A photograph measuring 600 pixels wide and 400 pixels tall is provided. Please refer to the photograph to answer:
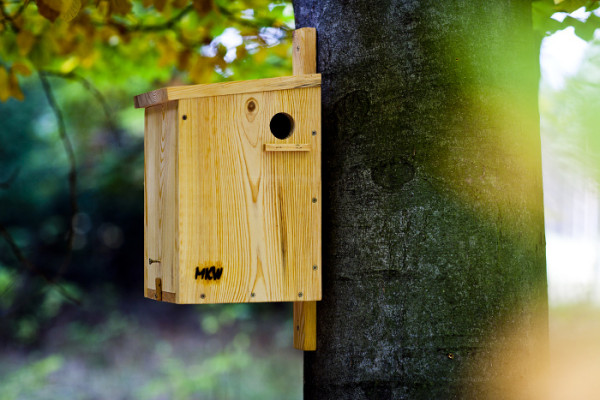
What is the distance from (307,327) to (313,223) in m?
0.28

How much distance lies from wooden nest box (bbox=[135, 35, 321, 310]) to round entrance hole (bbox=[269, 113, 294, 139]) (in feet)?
0.25

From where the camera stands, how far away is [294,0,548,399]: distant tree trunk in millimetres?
1558

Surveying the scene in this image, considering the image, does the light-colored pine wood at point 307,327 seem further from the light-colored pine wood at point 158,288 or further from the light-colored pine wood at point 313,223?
the light-colored pine wood at point 158,288

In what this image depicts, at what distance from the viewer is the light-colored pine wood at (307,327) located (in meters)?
1.75

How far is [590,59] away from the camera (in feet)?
11.3

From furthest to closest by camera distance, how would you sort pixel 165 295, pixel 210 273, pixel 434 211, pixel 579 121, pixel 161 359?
pixel 161 359 → pixel 579 121 → pixel 165 295 → pixel 210 273 → pixel 434 211

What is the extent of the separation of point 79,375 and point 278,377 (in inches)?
98.2

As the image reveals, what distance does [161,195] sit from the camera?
6.19 feet

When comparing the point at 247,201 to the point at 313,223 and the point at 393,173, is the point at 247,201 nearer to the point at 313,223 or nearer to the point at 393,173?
the point at 313,223

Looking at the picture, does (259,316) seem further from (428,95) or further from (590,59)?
(428,95)

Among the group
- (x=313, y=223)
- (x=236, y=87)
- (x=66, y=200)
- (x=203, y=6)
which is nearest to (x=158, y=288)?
(x=313, y=223)

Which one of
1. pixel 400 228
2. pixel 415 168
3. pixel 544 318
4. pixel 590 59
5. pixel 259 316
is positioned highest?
pixel 590 59

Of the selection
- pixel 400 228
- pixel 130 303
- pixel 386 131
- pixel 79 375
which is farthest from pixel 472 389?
pixel 130 303

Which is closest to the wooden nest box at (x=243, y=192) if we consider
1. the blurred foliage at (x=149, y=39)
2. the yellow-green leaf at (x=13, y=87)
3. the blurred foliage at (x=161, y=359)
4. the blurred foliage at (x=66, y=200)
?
the blurred foliage at (x=149, y=39)
